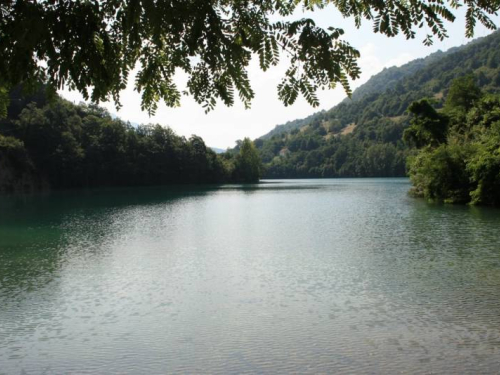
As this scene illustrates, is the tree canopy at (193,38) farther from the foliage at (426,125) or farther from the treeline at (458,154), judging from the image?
the foliage at (426,125)

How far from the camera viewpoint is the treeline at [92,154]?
8125cm

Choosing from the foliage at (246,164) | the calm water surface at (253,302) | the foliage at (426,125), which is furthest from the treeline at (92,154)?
the calm water surface at (253,302)

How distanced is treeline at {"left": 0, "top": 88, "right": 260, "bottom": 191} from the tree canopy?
70.1 meters

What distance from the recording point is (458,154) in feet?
133

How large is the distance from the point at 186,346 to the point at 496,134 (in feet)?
120

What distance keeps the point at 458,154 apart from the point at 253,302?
34495 mm

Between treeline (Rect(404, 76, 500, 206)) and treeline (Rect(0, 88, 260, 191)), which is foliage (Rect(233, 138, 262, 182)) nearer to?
treeline (Rect(0, 88, 260, 191))

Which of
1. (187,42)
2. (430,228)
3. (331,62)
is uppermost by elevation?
(187,42)

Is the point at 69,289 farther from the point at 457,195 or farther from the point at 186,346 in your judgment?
the point at 457,195

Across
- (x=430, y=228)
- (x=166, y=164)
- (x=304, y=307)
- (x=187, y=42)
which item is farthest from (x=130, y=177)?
(x=187, y=42)

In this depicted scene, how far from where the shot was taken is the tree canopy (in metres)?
3.63

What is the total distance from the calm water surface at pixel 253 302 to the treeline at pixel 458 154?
12866 millimetres

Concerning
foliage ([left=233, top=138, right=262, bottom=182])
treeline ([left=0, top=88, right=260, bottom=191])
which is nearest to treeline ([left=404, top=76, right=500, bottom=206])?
treeline ([left=0, top=88, right=260, bottom=191])

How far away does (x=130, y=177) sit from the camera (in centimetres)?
10188
